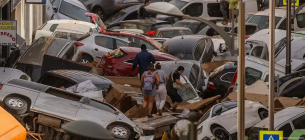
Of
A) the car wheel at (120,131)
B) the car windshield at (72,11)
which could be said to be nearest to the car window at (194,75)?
the car wheel at (120,131)

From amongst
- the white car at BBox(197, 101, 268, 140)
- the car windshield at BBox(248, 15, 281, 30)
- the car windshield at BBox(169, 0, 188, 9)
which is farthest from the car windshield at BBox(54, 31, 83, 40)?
the white car at BBox(197, 101, 268, 140)

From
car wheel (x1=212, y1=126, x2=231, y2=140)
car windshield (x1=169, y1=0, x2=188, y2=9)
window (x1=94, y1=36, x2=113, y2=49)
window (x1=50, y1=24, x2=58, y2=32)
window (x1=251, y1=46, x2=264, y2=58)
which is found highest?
car windshield (x1=169, y1=0, x2=188, y2=9)

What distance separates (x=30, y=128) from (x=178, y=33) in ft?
64.6

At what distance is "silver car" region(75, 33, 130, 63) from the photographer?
3061cm

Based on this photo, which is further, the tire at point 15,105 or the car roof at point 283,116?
the car roof at point 283,116

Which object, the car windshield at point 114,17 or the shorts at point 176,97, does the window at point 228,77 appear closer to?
the shorts at point 176,97

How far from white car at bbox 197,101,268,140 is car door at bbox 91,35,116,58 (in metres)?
11.4

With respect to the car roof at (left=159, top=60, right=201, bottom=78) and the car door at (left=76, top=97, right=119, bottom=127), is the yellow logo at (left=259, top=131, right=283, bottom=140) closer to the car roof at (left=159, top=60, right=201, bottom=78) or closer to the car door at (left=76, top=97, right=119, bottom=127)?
the car door at (left=76, top=97, right=119, bottom=127)

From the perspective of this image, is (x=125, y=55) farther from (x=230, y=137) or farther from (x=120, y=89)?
(x=230, y=137)

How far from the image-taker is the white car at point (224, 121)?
18.7 m

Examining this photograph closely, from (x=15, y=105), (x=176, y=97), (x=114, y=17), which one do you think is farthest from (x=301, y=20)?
(x=15, y=105)

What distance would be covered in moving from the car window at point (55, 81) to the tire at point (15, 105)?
4.95m

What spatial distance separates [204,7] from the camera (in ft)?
150

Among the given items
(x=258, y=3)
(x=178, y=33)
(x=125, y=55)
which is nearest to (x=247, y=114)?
(x=125, y=55)
